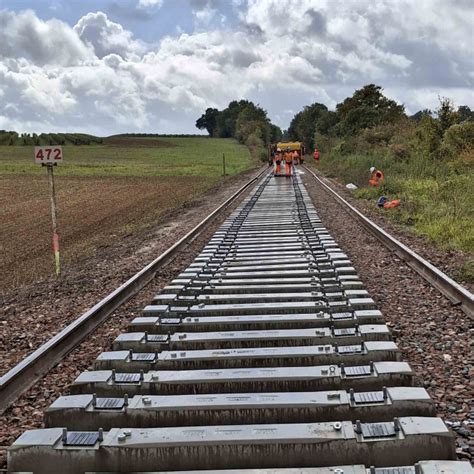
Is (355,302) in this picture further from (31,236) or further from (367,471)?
(31,236)

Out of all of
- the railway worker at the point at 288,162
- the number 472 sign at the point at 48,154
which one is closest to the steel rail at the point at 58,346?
the number 472 sign at the point at 48,154

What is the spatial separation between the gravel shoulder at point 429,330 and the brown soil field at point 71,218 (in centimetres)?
471

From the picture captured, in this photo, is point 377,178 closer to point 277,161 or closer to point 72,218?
point 277,161

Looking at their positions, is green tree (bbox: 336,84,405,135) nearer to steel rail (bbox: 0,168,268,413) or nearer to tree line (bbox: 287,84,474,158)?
tree line (bbox: 287,84,474,158)

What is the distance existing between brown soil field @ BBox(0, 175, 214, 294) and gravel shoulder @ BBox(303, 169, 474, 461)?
15.4 feet

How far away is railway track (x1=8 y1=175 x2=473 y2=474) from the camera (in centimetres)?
288

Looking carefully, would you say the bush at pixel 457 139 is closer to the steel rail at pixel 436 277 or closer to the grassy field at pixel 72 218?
the grassy field at pixel 72 218

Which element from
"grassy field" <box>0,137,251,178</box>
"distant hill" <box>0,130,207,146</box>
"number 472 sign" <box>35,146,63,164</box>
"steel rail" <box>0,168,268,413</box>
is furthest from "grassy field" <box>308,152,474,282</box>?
"distant hill" <box>0,130,207,146</box>

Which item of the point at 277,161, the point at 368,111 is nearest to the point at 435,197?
the point at 277,161

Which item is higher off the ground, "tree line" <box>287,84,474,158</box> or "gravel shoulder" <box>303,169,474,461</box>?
"tree line" <box>287,84,474,158</box>

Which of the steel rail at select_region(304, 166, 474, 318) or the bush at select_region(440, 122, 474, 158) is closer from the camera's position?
the steel rail at select_region(304, 166, 474, 318)

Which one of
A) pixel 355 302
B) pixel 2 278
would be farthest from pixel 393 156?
pixel 355 302

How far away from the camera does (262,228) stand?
1138 centimetres

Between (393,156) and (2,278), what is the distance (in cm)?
2129
